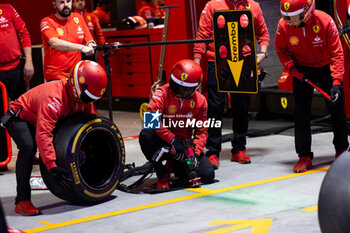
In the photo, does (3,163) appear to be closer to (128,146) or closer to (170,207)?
(128,146)

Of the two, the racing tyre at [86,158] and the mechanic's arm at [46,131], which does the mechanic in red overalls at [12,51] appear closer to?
the racing tyre at [86,158]

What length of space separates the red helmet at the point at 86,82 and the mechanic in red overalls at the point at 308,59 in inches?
78.1

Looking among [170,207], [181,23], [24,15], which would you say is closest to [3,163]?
[170,207]

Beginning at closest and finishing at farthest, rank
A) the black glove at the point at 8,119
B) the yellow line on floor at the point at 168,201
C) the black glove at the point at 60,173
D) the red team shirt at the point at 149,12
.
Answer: the yellow line on floor at the point at 168,201
the black glove at the point at 60,173
the black glove at the point at 8,119
the red team shirt at the point at 149,12

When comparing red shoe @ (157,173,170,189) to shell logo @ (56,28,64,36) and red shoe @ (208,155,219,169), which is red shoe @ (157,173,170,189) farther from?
shell logo @ (56,28,64,36)

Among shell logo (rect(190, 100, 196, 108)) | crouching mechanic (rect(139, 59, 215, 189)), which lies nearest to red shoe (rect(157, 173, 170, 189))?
crouching mechanic (rect(139, 59, 215, 189))

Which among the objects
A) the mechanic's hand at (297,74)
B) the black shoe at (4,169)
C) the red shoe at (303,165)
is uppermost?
the mechanic's hand at (297,74)

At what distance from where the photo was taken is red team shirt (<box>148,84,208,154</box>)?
6.21m

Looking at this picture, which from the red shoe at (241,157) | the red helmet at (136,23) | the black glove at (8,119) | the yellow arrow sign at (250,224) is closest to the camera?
the yellow arrow sign at (250,224)

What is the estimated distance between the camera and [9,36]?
762cm

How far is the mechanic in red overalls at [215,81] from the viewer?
7148mm

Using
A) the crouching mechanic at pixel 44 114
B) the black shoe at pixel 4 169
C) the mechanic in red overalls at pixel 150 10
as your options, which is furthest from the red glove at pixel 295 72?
the mechanic in red overalls at pixel 150 10

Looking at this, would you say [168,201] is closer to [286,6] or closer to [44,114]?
[44,114]

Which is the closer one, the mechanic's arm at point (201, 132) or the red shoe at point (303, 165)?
the mechanic's arm at point (201, 132)
